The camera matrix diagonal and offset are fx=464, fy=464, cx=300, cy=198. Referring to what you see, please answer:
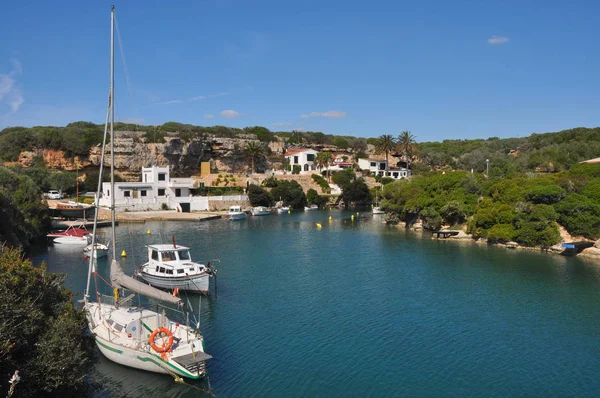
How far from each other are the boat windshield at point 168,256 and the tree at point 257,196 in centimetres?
6108

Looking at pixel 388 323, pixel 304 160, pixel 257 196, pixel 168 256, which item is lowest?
pixel 388 323

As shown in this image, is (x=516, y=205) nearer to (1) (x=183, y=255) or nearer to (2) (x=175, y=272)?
(1) (x=183, y=255)

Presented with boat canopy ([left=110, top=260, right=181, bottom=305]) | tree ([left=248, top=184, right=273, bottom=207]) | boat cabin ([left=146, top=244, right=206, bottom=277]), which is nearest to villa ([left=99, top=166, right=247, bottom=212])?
tree ([left=248, top=184, right=273, bottom=207])

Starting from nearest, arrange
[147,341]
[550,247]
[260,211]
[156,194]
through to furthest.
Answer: [147,341]
[550,247]
[156,194]
[260,211]

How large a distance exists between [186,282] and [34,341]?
56.5 feet

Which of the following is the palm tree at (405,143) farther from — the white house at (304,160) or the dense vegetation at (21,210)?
the dense vegetation at (21,210)

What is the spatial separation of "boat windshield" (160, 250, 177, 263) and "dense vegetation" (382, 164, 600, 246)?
118 ft

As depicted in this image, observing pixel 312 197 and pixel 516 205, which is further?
pixel 312 197

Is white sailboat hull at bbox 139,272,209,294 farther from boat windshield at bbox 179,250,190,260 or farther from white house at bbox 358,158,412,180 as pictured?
white house at bbox 358,158,412,180

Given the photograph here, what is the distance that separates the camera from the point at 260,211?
88.0m

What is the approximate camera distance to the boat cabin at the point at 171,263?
3191 cm

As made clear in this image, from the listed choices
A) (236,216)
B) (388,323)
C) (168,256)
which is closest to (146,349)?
(388,323)

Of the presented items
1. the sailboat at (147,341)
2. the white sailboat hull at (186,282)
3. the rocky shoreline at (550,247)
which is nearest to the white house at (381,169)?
the rocky shoreline at (550,247)

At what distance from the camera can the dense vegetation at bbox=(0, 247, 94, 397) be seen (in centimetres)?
1338
